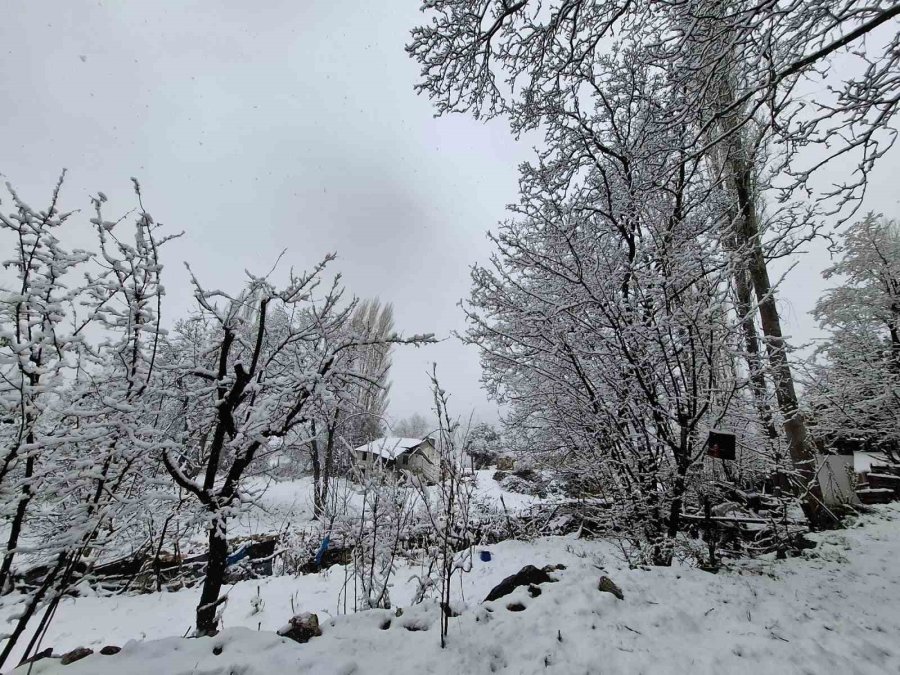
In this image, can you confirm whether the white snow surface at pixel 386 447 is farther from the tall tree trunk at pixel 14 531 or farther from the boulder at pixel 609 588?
the tall tree trunk at pixel 14 531

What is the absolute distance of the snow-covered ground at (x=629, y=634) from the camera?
1.88m

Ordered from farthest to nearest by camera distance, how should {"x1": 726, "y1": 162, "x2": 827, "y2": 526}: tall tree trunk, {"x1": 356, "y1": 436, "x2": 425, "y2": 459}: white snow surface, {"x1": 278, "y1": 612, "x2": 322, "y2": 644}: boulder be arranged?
{"x1": 726, "y1": 162, "x2": 827, "y2": 526}: tall tree trunk, {"x1": 356, "y1": 436, "x2": 425, "y2": 459}: white snow surface, {"x1": 278, "y1": 612, "x2": 322, "y2": 644}: boulder

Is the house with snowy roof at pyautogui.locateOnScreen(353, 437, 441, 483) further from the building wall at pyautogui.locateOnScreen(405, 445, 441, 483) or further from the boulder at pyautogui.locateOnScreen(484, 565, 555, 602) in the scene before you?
the boulder at pyautogui.locateOnScreen(484, 565, 555, 602)

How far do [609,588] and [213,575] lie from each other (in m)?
2.93

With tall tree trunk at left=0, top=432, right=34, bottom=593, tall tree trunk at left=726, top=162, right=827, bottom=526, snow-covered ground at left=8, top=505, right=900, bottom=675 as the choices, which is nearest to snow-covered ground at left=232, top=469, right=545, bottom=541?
snow-covered ground at left=8, top=505, right=900, bottom=675

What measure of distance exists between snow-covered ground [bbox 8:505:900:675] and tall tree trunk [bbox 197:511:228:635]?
22 cm

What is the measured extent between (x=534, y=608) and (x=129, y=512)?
2762 mm

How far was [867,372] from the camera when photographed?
6578 mm

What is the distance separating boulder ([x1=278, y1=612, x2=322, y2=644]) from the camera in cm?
213

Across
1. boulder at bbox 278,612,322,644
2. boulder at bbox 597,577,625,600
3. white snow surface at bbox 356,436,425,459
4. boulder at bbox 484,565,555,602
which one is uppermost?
white snow surface at bbox 356,436,425,459

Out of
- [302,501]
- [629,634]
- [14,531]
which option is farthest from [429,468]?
[302,501]

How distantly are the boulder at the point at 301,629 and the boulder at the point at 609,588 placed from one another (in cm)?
210

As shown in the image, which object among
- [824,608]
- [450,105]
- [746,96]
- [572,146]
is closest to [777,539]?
[824,608]

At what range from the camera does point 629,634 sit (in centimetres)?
224
